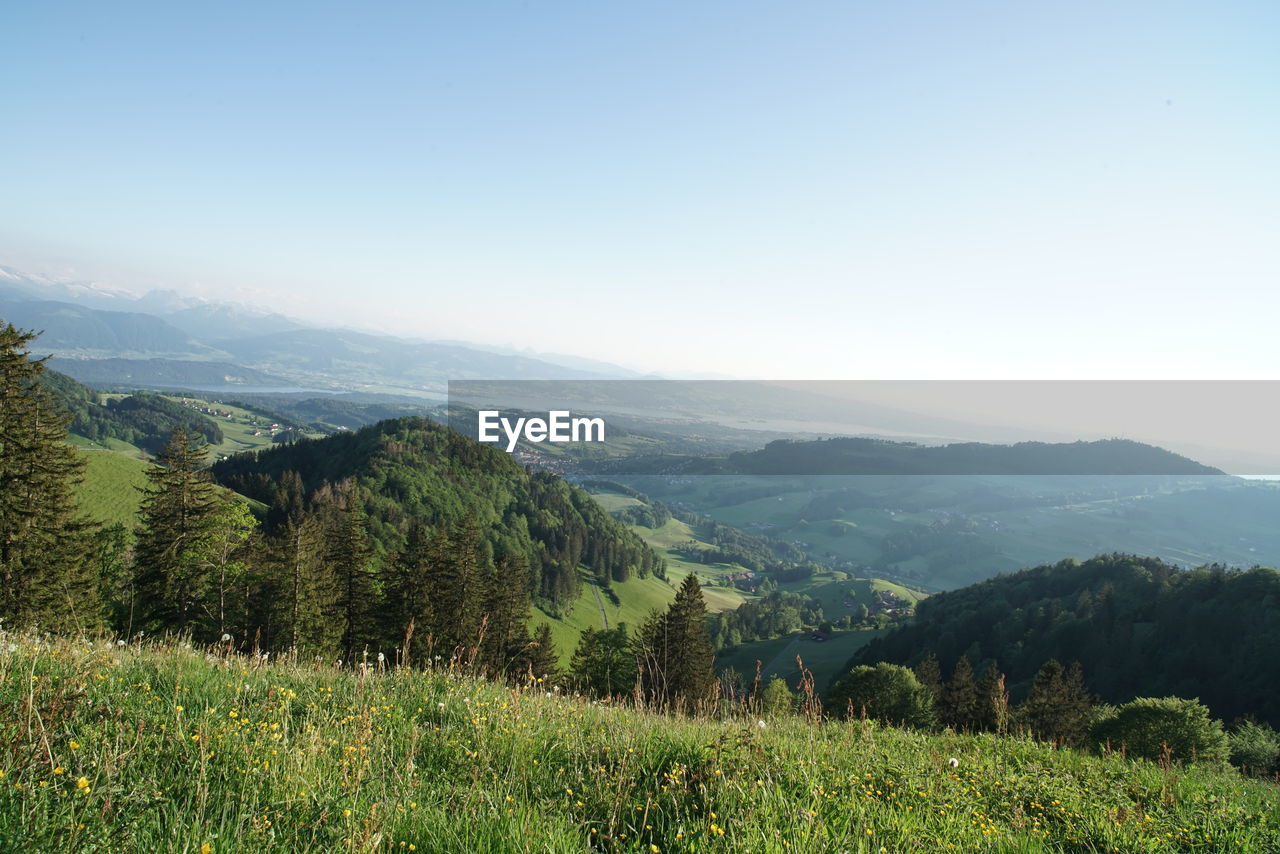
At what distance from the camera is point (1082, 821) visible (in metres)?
5.10

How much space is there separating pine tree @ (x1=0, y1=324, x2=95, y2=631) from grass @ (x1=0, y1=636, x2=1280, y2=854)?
1952cm

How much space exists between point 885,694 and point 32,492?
145 ft

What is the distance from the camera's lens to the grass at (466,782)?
3061 mm

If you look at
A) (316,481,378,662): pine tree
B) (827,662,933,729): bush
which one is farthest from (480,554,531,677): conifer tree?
(827,662,933,729): bush

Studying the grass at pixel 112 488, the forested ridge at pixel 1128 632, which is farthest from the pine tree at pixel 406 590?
the forested ridge at pixel 1128 632

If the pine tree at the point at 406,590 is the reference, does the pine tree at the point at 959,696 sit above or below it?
below

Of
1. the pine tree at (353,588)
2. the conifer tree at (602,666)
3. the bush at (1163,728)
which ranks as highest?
the bush at (1163,728)

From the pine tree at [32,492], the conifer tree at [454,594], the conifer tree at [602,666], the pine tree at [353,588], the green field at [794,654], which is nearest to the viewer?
the pine tree at [32,492]

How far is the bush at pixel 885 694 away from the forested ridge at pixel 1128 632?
126 ft

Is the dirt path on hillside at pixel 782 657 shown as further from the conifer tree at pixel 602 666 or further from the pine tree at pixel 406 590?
the pine tree at pixel 406 590

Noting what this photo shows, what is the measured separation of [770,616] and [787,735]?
447 feet

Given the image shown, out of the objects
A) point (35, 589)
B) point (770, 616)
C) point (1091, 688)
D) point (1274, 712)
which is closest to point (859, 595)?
point (770, 616)

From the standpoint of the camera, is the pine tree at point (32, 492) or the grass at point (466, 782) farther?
the pine tree at point (32, 492)

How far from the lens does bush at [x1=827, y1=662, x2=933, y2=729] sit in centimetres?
3566
